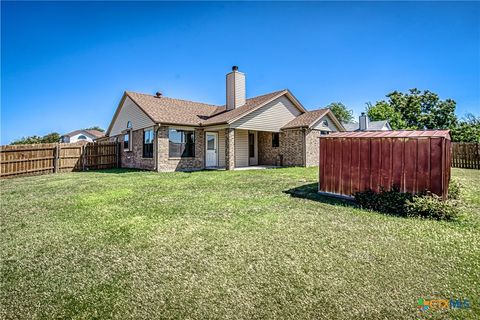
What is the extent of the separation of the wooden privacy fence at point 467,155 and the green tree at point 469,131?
45.8 feet

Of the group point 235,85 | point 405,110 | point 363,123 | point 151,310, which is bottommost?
point 151,310

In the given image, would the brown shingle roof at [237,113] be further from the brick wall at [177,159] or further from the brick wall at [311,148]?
the brick wall at [311,148]

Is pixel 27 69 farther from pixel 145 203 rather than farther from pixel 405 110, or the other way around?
pixel 405 110

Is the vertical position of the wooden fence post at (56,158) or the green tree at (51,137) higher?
the green tree at (51,137)

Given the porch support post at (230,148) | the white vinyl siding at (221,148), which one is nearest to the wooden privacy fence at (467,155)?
the porch support post at (230,148)

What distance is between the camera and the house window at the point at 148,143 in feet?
50.0

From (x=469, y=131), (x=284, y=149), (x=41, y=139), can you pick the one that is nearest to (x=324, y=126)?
(x=284, y=149)

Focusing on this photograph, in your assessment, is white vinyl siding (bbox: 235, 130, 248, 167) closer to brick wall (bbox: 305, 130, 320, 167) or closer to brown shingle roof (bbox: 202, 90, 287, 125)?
brown shingle roof (bbox: 202, 90, 287, 125)

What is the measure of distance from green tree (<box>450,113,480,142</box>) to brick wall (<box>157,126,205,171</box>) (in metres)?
31.8

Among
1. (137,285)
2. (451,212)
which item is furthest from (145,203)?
(451,212)

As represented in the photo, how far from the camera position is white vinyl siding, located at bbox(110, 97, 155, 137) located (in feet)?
51.3

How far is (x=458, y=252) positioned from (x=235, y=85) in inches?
657

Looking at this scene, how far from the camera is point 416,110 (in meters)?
44.5

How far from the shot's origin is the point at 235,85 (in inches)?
716
